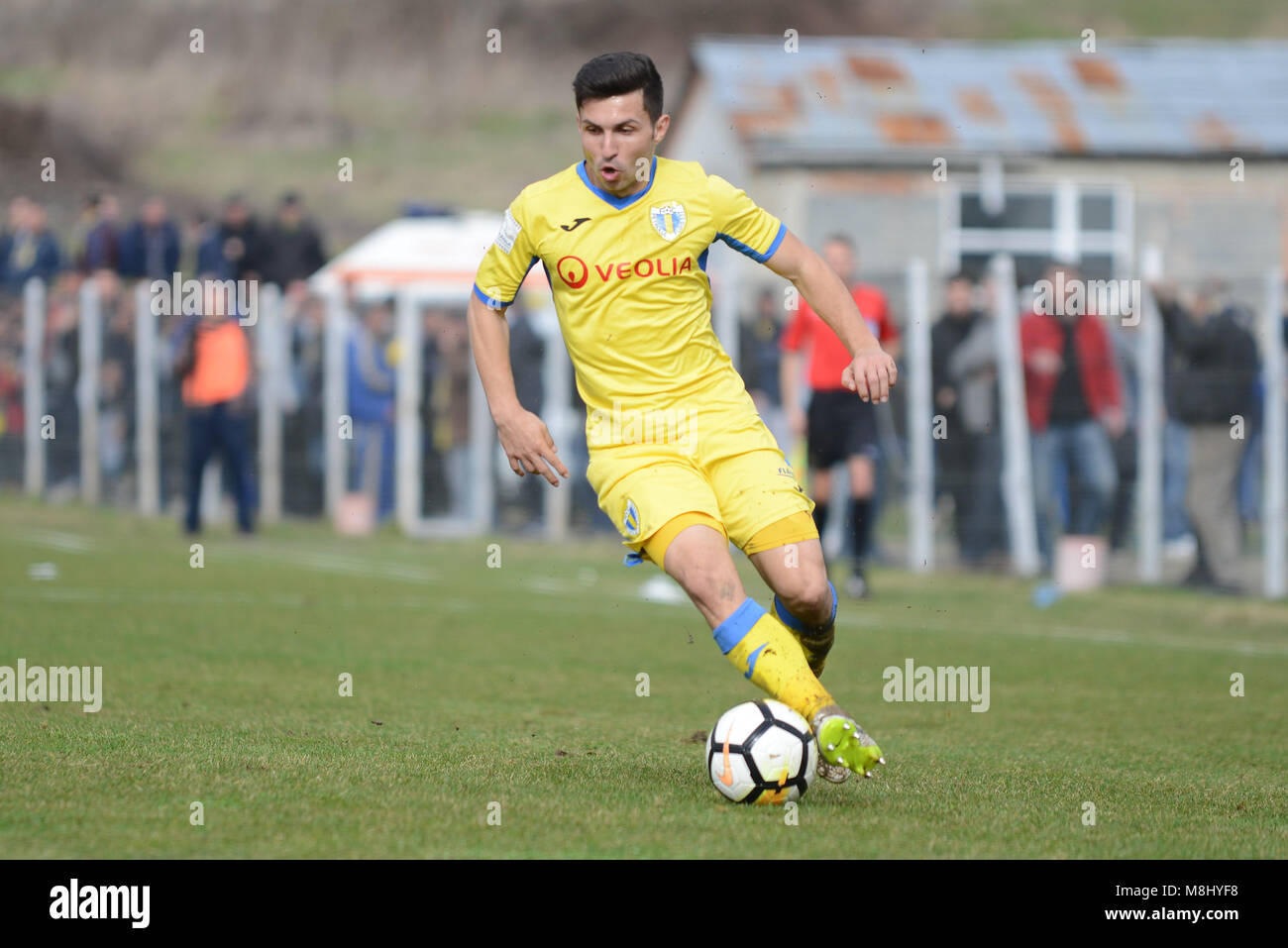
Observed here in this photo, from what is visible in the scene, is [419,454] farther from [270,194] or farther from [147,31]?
[147,31]

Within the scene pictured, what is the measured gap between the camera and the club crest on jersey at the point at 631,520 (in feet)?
20.2

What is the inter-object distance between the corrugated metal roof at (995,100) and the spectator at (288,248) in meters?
7.46

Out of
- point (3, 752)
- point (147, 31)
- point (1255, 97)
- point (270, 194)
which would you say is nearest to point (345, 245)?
point (270, 194)

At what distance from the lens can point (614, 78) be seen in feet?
19.8

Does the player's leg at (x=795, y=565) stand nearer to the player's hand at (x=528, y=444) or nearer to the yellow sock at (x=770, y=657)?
the yellow sock at (x=770, y=657)

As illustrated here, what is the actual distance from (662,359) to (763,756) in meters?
1.45

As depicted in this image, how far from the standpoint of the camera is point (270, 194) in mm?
44875

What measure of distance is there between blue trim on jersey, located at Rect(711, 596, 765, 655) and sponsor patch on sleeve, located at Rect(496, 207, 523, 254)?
1.45 meters
